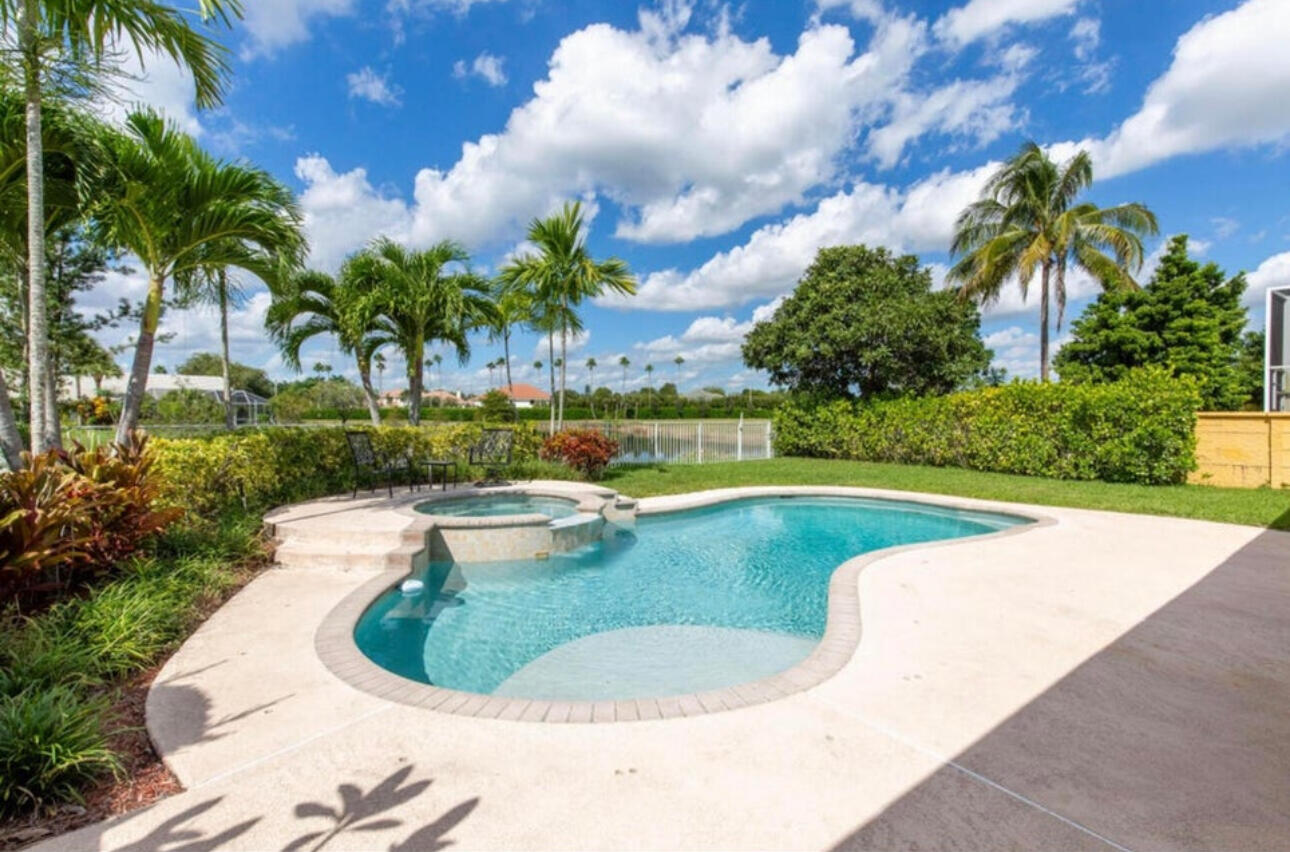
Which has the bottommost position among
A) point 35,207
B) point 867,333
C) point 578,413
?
point 578,413

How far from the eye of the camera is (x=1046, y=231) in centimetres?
1574

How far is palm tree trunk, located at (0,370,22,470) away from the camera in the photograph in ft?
13.8

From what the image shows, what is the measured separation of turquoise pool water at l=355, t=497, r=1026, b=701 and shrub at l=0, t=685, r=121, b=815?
1720 millimetres

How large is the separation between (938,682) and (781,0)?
35.4ft

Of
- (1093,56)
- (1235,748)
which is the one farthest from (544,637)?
(1093,56)

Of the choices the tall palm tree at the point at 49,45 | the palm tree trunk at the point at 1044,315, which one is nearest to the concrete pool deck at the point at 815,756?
the tall palm tree at the point at 49,45

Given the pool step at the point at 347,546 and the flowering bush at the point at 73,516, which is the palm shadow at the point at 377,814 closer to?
the flowering bush at the point at 73,516

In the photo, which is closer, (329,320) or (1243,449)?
(1243,449)

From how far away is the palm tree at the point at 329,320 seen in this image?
39.9ft

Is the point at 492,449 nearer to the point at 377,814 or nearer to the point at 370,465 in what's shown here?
the point at 370,465

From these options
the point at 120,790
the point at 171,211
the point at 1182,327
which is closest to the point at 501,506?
the point at 171,211

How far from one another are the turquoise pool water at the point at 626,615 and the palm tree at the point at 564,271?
18.1ft

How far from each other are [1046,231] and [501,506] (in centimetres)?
1708

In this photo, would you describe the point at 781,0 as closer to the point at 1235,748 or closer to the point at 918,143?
the point at 918,143
